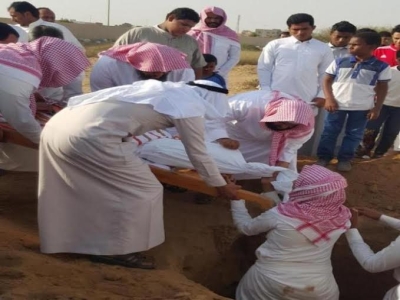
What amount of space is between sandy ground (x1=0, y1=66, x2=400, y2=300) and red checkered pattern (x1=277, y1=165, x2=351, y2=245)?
0.80m

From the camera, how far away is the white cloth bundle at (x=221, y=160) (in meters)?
4.27

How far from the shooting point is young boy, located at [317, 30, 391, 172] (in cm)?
582

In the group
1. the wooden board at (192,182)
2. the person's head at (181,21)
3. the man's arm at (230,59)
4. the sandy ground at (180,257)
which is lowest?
the sandy ground at (180,257)

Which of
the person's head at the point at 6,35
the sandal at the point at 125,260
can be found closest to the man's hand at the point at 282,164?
the sandal at the point at 125,260

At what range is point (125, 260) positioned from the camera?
12.4ft

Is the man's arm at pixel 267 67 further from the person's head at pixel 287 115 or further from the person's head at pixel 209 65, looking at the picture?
the person's head at pixel 287 115

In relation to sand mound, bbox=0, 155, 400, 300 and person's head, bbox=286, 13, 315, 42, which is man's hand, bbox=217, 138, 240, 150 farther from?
person's head, bbox=286, 13, 315, 42

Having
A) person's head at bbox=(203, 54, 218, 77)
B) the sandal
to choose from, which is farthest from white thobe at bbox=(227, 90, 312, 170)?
the sandal

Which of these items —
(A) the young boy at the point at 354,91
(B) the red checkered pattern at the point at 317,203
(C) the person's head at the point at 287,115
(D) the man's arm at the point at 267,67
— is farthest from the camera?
(D) the man's arm at the point at 267,67

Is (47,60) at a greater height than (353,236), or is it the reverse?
(47,60)

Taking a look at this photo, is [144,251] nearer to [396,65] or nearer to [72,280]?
[72,280]

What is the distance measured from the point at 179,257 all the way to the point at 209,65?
2585 millimetres

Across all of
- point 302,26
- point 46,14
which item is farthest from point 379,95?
point 46,14

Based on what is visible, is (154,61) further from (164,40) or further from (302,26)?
(302,26)
